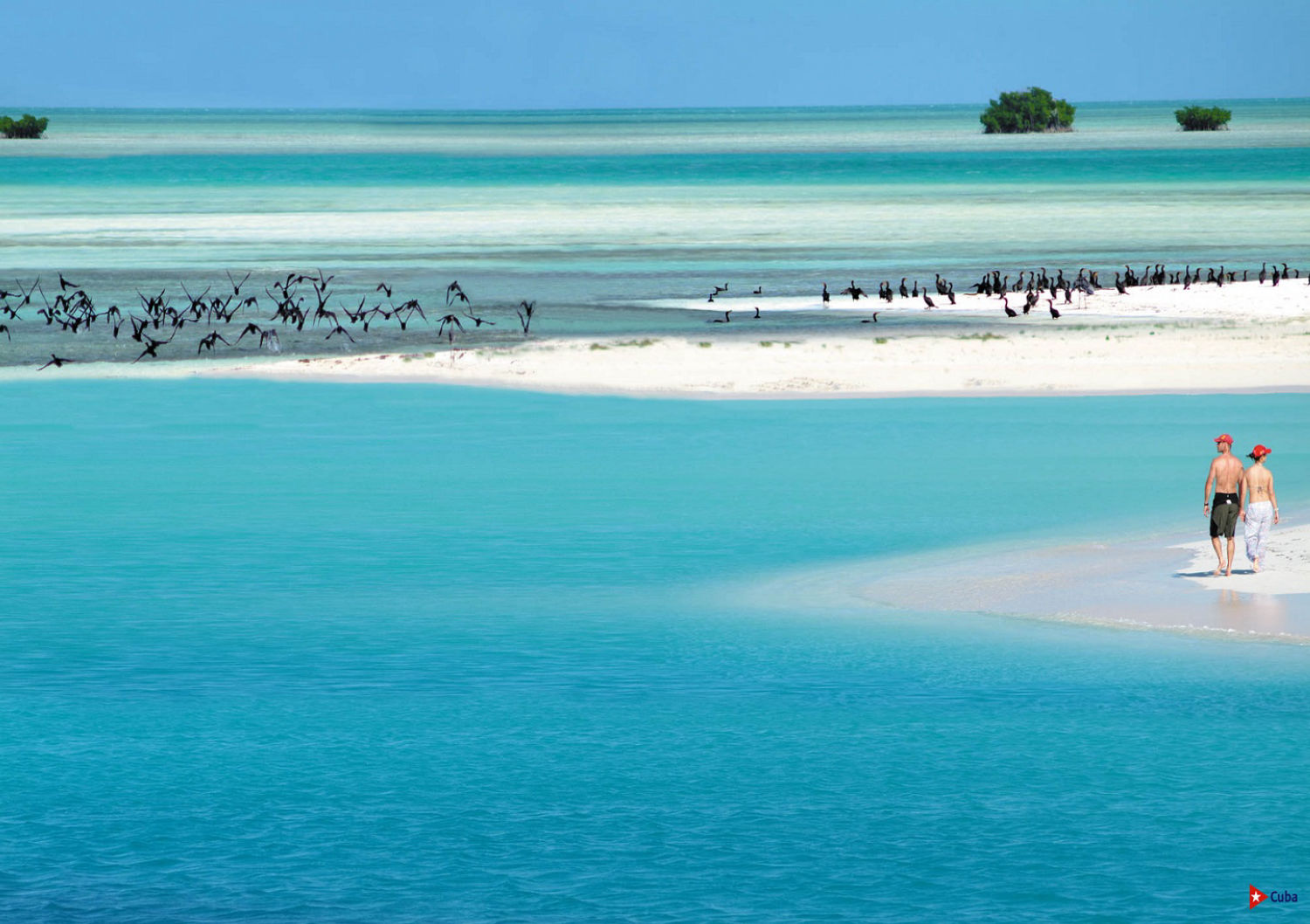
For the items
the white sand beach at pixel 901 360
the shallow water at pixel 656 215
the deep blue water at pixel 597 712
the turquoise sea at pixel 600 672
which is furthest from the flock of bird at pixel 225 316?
the deep blue water at pixel 597 712

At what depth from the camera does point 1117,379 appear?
29219 mm

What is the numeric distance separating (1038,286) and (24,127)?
6481 inches

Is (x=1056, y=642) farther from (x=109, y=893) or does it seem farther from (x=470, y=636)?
(x=109, y=893)

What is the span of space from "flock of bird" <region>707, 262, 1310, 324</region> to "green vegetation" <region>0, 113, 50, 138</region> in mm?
156899

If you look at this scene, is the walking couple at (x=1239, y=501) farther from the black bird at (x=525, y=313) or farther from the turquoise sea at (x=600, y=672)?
the black bird at (x=525, y=313)

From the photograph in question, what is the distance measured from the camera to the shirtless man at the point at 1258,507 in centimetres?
1505

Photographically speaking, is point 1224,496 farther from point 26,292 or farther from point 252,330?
point 26,292

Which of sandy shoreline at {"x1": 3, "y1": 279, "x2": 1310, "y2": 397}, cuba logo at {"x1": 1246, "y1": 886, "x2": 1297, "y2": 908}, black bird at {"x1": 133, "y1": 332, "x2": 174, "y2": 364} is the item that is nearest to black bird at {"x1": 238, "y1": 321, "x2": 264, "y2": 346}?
black bird at {"x1": 133, "y1": 332, "x2": 174, "y2": 364}

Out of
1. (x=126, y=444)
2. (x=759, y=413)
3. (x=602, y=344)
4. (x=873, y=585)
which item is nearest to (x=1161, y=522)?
(x=873, y=585)

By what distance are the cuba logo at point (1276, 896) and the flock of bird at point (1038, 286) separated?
26.1m

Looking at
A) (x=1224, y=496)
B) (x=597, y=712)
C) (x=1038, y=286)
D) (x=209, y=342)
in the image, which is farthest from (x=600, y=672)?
(x=1038, y=286)

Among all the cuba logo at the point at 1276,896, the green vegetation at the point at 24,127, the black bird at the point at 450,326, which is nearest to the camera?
the cuba logo at the point at 1276,896

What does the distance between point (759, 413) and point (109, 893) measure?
57.2 feet

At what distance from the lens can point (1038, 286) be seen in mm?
39812
